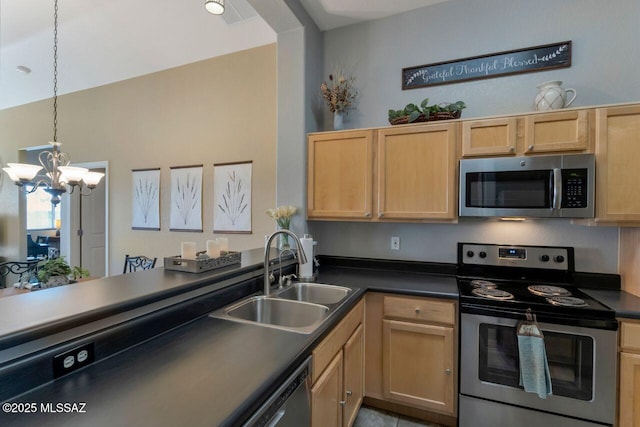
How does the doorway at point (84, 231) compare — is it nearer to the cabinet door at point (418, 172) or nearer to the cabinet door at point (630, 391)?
the cabinet door at point (418, 172)

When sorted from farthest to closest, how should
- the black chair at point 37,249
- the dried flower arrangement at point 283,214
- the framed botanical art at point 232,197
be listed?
the black chair at point 37,249 → the framed botanical art at point 232,197 → the dried flower arrangement at point 283,214

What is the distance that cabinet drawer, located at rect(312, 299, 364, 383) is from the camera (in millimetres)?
1234

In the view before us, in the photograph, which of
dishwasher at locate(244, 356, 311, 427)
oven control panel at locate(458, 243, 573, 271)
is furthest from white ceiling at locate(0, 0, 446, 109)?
dishwasher at locate(244, 356, 311, 427)

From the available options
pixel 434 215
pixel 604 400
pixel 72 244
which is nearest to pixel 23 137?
pixel 72 244

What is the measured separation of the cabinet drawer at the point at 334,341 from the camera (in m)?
1.23

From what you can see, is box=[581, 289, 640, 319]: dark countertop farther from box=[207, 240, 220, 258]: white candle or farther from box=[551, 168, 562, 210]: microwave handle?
box=[207, 240, 220, 258]: white candle

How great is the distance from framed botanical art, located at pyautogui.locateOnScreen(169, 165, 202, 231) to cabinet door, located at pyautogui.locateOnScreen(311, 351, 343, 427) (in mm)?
2499

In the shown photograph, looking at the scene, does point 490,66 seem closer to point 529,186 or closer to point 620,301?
point 529,186

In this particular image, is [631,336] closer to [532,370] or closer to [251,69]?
[532,370]

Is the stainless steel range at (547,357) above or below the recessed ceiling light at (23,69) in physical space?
below

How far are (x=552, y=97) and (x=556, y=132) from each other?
0.91 ft

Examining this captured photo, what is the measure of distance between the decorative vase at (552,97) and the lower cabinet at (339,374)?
1862mm

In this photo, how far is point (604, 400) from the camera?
5.15 feet

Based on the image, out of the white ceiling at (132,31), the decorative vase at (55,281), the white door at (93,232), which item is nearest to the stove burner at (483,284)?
the white ceiling at (132,31)
